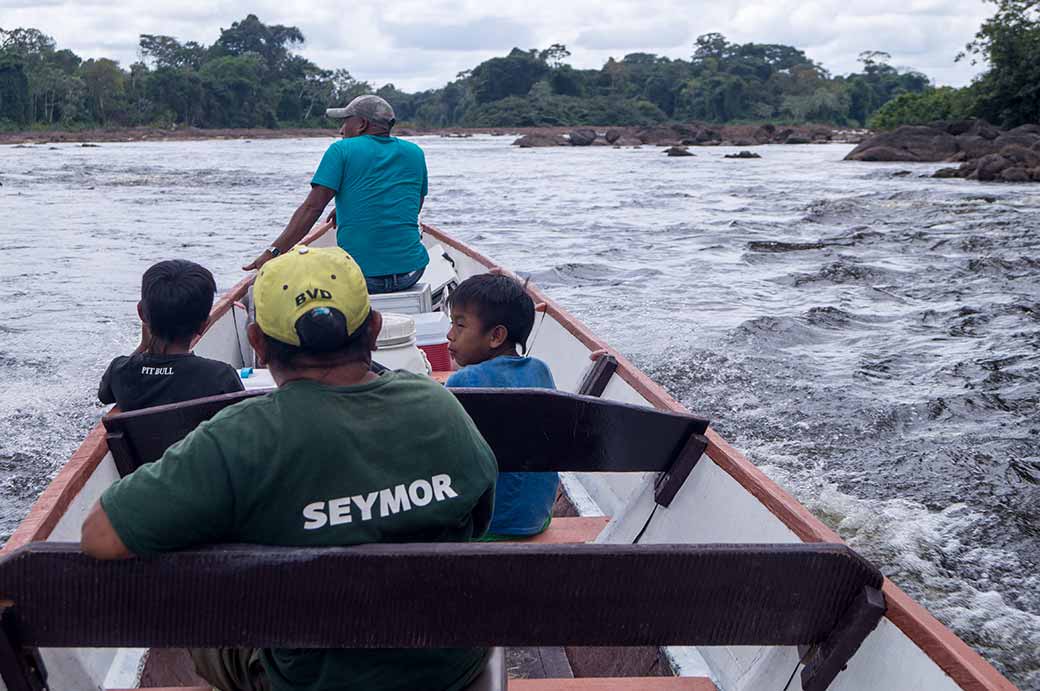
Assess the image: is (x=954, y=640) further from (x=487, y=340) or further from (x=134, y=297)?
(x=134, y=297)

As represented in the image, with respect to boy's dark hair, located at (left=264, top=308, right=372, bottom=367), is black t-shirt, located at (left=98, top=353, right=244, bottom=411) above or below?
below

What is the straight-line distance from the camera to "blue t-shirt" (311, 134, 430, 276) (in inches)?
199

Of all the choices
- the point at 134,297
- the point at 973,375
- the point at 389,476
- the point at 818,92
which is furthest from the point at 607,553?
the point at 818,92

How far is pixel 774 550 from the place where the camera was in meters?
1.83

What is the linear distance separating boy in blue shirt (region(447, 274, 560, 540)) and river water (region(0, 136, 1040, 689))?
2.18m

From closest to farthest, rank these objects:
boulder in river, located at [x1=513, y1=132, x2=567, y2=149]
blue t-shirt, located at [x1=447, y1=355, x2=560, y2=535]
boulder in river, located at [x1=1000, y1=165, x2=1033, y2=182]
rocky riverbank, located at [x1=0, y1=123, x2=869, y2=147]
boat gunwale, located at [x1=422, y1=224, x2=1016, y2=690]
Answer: boat gunwale, located at [x1=422, y1=224, x2=1016, y2=690] < blue t-shirt, located at [x1=447, y1=355, x2=560, y2=535] < boulder in river, located at [x1=1000, y1=165, x2=1033, y2=182] < boulder in river, located at [x1=513, y1=132, x2=567, y2=149] < rocky riverbank, located at [x1=0, y1=123, x2=869, y2=147]

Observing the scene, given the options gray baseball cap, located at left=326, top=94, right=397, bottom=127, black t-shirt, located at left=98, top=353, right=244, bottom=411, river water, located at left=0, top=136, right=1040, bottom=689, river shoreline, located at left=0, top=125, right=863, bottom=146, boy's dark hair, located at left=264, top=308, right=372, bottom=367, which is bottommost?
river shoreline, located at left=0, top=125, right=863, bottom=146

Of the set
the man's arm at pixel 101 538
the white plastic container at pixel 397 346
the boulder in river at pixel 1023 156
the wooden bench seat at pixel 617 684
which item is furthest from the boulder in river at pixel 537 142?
the man's arm at pixel 101 538

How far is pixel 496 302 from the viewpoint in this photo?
3.01 metres

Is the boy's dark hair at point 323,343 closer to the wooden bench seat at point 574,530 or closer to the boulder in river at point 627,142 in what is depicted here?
the wooden bench seat at point 574,530

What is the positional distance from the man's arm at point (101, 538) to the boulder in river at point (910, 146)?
35.0 m

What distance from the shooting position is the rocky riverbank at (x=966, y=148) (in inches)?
982

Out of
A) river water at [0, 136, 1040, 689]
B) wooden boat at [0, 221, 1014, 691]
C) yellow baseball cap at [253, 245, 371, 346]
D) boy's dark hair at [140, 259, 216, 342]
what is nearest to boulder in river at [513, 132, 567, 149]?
river water at [0, 136, 1040, 689]

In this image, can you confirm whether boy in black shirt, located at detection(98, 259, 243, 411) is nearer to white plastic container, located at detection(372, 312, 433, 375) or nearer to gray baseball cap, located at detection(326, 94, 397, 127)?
white plastic container, located at detection(372, 312, 433, 375)
